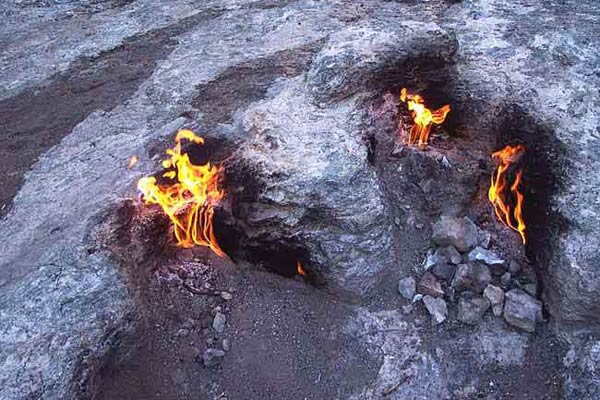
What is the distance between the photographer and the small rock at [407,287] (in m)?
4.01

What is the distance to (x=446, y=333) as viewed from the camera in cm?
388

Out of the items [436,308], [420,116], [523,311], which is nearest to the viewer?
[523,311]

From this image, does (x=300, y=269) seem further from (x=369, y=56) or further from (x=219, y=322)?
(x=369, y=56)

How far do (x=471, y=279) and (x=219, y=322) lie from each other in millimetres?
1691

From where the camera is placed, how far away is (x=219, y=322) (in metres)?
3.87

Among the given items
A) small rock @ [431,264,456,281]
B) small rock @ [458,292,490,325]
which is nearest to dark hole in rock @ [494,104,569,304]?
small rock @ [458,292,490,325]

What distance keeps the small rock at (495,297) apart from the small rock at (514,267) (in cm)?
19

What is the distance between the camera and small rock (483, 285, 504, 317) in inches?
154

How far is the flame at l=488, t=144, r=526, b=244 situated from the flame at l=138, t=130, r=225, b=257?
2.00m

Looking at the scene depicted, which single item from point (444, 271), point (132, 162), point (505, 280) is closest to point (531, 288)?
point (505, 280)

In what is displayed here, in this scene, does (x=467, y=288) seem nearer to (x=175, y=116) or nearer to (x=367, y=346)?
(x=367, y=346)

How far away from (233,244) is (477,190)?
6.10 feet

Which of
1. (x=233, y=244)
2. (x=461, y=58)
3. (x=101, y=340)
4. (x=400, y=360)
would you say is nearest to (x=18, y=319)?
(x=101, y=340)

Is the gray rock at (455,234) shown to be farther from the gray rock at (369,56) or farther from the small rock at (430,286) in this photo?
the gray rock at (369,56)
